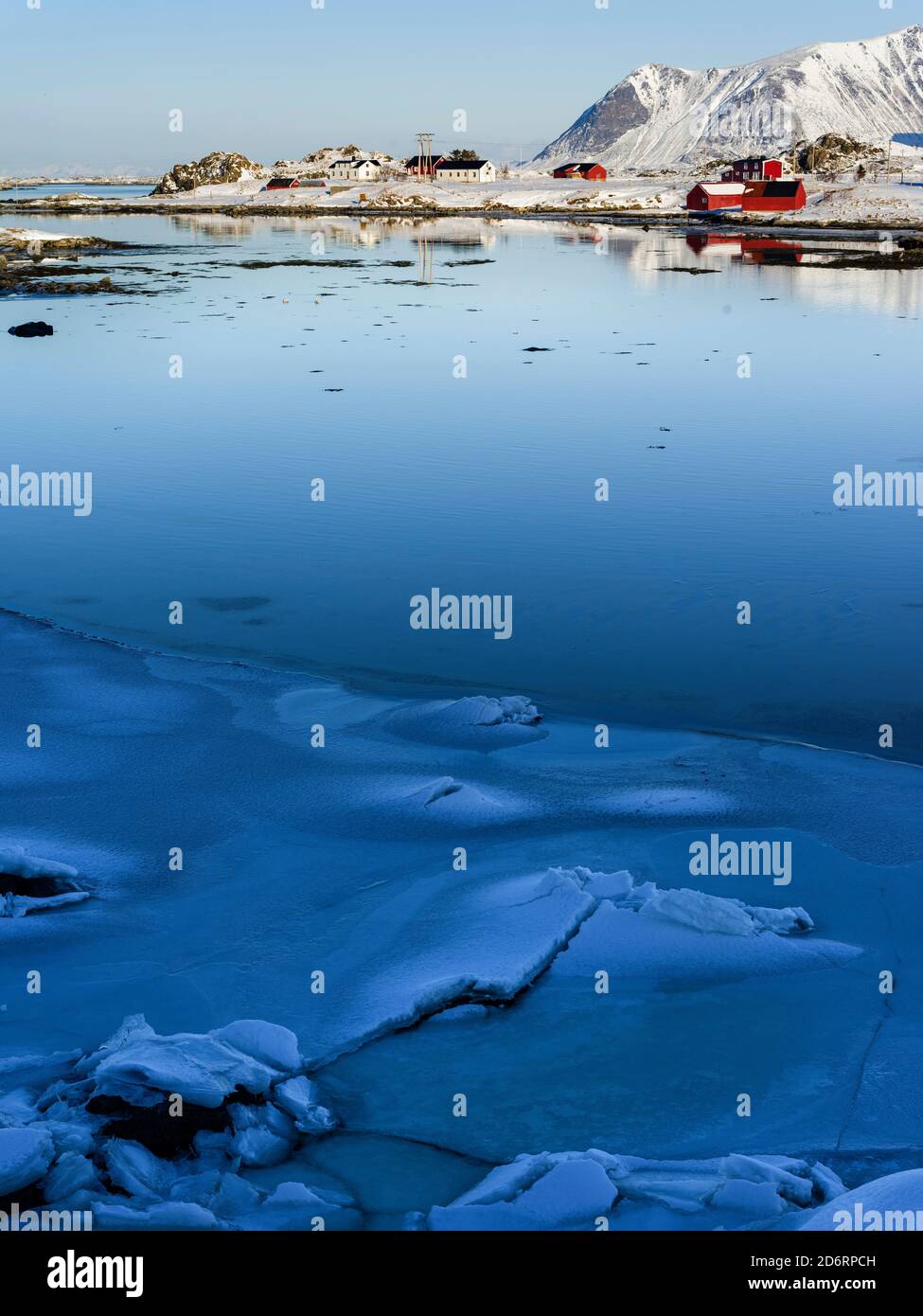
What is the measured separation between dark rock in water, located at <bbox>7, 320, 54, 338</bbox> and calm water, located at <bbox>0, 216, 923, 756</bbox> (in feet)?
2.51

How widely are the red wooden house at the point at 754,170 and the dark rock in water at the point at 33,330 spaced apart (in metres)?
108

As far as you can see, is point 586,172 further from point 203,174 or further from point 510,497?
point 510,497

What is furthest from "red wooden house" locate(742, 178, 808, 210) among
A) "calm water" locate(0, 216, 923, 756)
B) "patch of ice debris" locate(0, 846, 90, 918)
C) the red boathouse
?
"patch of ice debris" locate(0, 846, 90, 918)

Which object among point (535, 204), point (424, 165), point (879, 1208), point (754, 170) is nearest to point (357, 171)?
point (424, 165)

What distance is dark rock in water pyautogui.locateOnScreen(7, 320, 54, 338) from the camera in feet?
122

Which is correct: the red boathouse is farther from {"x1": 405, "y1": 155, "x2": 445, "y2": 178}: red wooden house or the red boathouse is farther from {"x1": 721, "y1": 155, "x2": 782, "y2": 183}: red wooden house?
{"x1": 405, "y1": 155, "x2": 445, "y2": 178}: red wooden house

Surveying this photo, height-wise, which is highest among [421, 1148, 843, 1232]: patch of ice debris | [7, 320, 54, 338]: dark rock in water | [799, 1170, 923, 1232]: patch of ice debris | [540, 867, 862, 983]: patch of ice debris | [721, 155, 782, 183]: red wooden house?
[721, 155, 782, 183]: red wooden house

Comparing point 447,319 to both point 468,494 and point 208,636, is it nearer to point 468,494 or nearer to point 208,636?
point 468,494

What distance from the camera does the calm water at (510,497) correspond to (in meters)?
13.9

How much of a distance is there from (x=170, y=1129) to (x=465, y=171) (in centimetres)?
17465

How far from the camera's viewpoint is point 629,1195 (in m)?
6.06

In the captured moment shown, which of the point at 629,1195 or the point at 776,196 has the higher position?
the point at 776,196

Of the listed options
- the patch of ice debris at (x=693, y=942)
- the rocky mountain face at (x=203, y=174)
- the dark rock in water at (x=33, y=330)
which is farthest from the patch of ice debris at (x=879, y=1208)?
the rocky mountain face at (x=203, y=174)

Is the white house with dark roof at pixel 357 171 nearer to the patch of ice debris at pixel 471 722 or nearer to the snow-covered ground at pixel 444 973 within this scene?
the patch of ice debris at pixel 471 722
